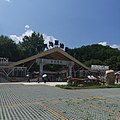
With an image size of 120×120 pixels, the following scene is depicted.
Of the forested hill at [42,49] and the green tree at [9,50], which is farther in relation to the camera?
the forested hill at [42,49]

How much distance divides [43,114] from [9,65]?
3002 centimetres

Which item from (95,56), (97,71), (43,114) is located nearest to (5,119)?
(43,114)

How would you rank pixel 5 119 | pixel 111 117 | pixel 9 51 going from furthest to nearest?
pixel 9 51 < pixel 111 117 < pixel 5 119

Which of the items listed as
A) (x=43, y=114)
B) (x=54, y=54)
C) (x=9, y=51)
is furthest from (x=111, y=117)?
(x=9, y=51)

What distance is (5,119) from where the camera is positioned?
6.82 meters

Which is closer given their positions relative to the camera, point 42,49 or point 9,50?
point 9,50

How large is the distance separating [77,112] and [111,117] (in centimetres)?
121

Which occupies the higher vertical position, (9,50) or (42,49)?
(42,49)

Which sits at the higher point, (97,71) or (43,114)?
(97,71)

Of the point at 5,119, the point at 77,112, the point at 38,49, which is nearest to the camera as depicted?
the point at 5,119

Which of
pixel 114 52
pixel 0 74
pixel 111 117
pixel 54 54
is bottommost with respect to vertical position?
pixel 111 117

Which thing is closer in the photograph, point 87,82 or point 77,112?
point 77,112

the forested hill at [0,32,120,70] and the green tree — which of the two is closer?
the green tree

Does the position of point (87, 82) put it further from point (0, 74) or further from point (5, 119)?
point (5, 119)
